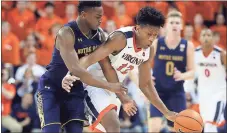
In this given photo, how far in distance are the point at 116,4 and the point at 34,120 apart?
4.42 meters

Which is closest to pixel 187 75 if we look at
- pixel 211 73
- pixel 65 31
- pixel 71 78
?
pixel 211 73

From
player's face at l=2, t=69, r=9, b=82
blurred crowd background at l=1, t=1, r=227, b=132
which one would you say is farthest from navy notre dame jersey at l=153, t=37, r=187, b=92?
player's face at l=2, t=69, r=9, b=82

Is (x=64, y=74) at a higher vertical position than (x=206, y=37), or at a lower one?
lower

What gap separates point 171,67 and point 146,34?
2510mm

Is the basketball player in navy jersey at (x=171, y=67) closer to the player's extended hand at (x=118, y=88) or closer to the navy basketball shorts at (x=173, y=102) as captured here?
the navy basketball shorts at (x=173, y=102)

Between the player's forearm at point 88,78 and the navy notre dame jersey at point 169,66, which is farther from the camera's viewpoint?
the navy notre dame jersey at point 169,66

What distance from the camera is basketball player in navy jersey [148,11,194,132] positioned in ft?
26.2

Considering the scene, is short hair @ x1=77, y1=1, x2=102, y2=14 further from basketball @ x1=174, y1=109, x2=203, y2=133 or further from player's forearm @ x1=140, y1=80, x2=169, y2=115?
basketball @ x1=174, y1=109, x2=203, y2=133

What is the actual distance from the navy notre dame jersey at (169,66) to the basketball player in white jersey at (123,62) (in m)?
1.83

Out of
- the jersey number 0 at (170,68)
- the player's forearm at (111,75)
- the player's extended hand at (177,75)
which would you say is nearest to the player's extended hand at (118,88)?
the player's forearm at (111,75)

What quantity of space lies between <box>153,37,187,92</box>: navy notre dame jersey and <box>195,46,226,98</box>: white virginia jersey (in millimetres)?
1250

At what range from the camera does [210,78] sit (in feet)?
30.7

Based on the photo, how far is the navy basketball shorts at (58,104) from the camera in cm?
575

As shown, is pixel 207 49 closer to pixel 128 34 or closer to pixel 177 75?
pixel 177 75
